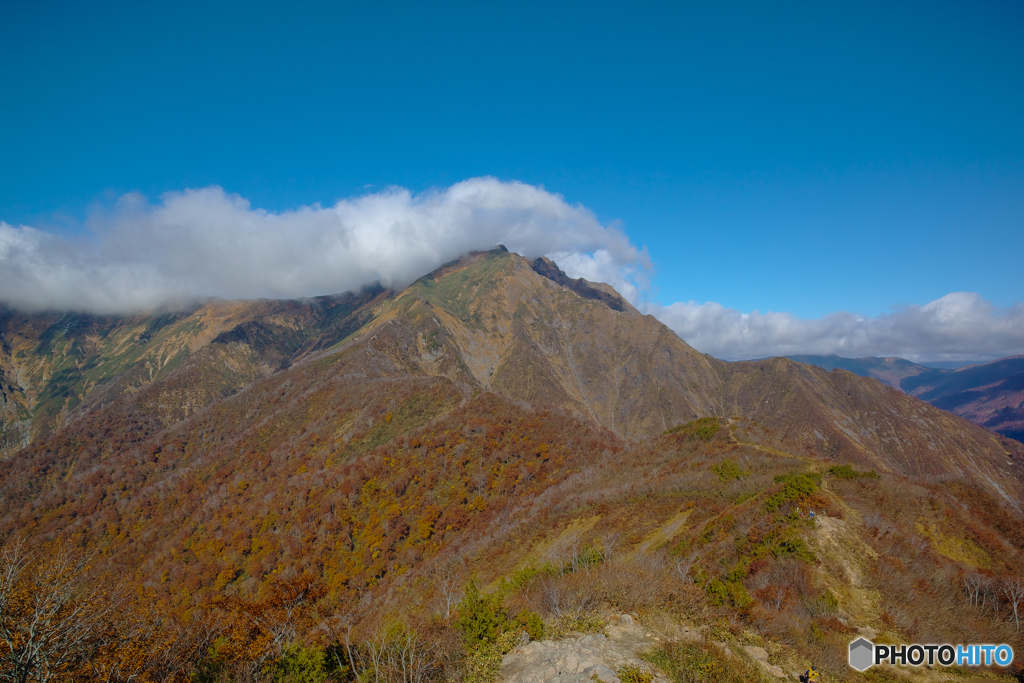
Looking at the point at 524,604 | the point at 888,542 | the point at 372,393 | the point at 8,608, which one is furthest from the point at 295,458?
the point at 888,542

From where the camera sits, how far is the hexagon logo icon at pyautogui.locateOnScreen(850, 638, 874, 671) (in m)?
14.4

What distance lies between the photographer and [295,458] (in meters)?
78.8

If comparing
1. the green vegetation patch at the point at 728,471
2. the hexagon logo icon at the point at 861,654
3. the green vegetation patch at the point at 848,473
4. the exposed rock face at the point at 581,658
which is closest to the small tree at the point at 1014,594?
the hexagon logo icon at the point at 861,654

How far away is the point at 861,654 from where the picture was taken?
14.8 metres

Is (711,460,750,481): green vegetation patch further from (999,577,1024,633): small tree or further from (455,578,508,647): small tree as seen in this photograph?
(455,578,508,647): small tree

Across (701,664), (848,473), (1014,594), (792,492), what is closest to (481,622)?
(701,664)

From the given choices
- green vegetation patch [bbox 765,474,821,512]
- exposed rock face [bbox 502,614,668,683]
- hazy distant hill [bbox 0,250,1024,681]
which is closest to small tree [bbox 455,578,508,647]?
hazy distant hill [bbox 0,250,1024,681]

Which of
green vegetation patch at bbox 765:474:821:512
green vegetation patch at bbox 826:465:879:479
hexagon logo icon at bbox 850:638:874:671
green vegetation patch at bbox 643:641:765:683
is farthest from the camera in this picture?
green vegetation patch at bbox 826:465:879:479

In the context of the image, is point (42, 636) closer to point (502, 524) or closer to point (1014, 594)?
point (1014, 594)

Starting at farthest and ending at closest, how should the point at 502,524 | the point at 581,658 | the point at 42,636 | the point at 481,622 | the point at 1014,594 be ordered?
the point at 502,524 < the point at 1014,594 < the point at 481,622 < the point at 581,658 < the point at 42,636

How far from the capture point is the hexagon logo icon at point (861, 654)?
1438 centimetres

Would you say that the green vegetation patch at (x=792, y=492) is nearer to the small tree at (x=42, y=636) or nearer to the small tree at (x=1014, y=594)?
the small tree at (x=1014, y=594)

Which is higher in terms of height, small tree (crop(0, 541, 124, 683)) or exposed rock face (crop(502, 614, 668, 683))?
small tree (crop(0, 541, 124, 683))

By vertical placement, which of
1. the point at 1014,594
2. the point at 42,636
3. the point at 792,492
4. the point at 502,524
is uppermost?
the point at 792,492
